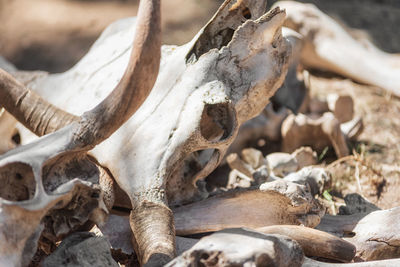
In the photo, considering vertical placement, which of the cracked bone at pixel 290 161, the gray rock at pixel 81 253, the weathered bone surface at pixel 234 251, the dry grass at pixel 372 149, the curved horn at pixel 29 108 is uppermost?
the curved horn at pixel 29 108

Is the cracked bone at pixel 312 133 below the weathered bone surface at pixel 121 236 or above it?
below

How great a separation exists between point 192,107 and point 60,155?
45cm

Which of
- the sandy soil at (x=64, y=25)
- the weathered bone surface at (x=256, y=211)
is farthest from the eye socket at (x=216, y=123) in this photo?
the sandy soil at (x=64, y=25)

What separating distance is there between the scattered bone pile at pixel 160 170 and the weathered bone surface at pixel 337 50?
154 centimetres

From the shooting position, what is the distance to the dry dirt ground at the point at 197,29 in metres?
2.79

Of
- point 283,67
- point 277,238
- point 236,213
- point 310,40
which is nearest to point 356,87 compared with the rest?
point 310,40

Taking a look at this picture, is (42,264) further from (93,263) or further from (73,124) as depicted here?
(73,124)

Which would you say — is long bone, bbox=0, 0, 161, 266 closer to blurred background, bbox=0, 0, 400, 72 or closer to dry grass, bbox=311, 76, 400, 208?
dry grass, bbox=311, 76, 400, 208

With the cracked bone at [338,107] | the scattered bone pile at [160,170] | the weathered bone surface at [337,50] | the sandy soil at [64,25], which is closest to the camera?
the scattered bone pile at [160,170]

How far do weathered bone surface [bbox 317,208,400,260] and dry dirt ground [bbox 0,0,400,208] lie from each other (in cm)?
61

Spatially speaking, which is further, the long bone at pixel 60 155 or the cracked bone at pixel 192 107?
the cracked bone at pixel 192 107

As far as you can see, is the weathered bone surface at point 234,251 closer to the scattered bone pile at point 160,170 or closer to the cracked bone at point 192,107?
the scattered bone pile at point 160,170

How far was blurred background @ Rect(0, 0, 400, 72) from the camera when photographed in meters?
4.18

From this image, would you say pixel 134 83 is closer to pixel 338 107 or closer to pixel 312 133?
pixel 312 133
